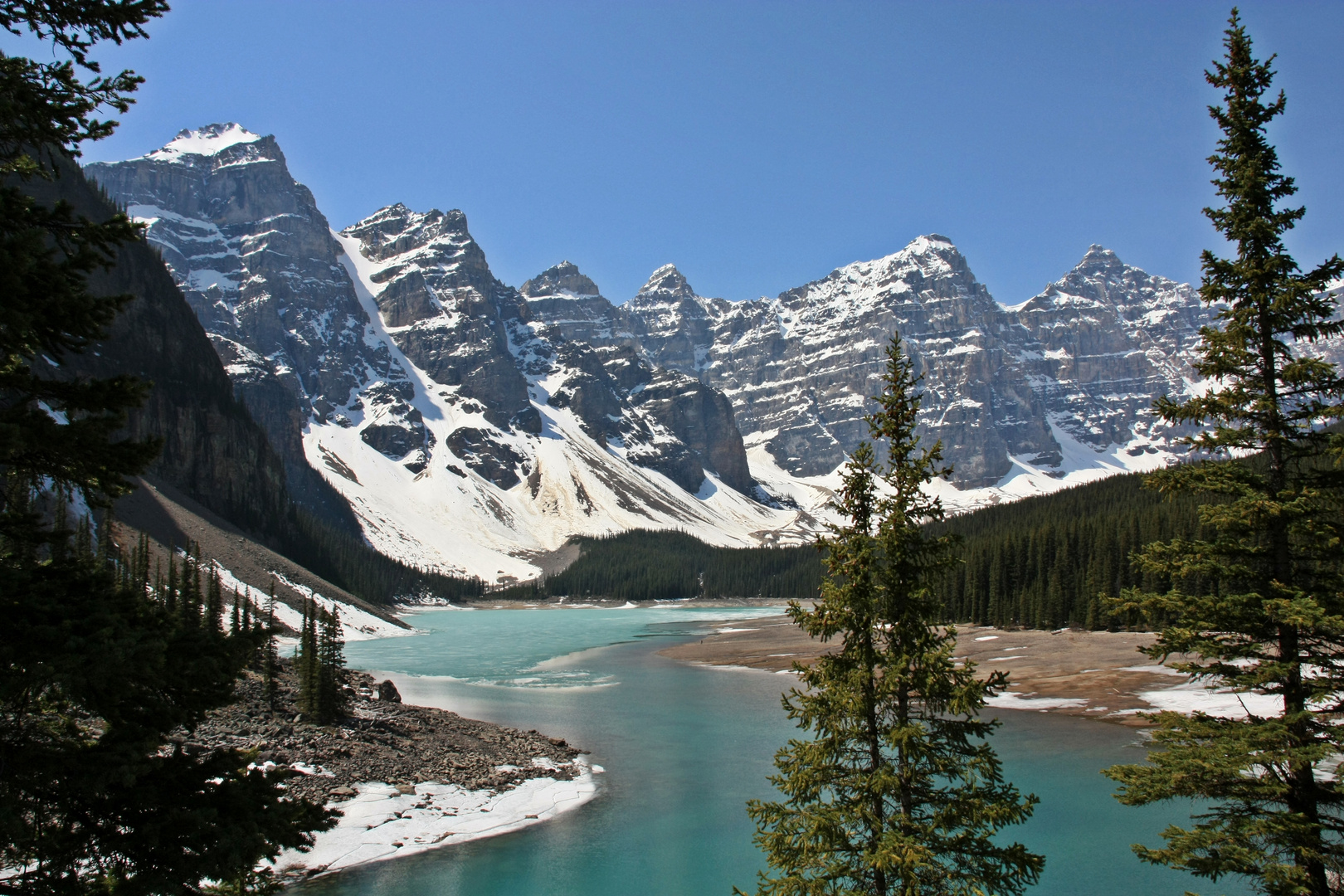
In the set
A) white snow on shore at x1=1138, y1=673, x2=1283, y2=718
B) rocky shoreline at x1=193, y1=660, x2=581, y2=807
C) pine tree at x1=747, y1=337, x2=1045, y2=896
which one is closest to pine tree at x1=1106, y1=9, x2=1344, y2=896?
pine tree at x1=747, y1=337, x2=1045, y2=896

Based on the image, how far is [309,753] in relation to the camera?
101 feet

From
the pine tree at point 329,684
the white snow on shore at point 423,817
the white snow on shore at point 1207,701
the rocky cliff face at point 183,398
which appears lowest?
the white snow on shore at point 423,817

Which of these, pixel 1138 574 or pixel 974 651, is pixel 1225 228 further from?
Result: pixel 1138 574

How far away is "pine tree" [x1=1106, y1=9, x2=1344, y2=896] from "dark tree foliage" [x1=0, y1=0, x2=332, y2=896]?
1054cm

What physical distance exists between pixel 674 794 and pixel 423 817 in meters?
9.37

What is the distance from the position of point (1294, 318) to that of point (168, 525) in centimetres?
10971

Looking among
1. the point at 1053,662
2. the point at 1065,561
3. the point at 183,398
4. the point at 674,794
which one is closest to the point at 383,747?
the point at 674,794

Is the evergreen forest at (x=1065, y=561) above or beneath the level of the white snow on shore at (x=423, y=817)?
above

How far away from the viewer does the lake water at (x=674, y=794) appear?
22.5m

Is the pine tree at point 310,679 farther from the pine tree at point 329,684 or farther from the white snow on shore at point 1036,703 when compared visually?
the white snow on shore at point 1036,703

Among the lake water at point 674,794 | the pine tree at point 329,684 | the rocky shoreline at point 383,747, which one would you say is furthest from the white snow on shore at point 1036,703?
the pine tree at point 329,684

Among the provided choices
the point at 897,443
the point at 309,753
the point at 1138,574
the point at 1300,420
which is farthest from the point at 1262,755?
the point at 1138,574

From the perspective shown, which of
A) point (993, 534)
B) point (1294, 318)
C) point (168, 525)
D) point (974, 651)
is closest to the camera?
point (1294, 318)

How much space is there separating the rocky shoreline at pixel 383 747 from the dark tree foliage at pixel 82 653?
2104cm
